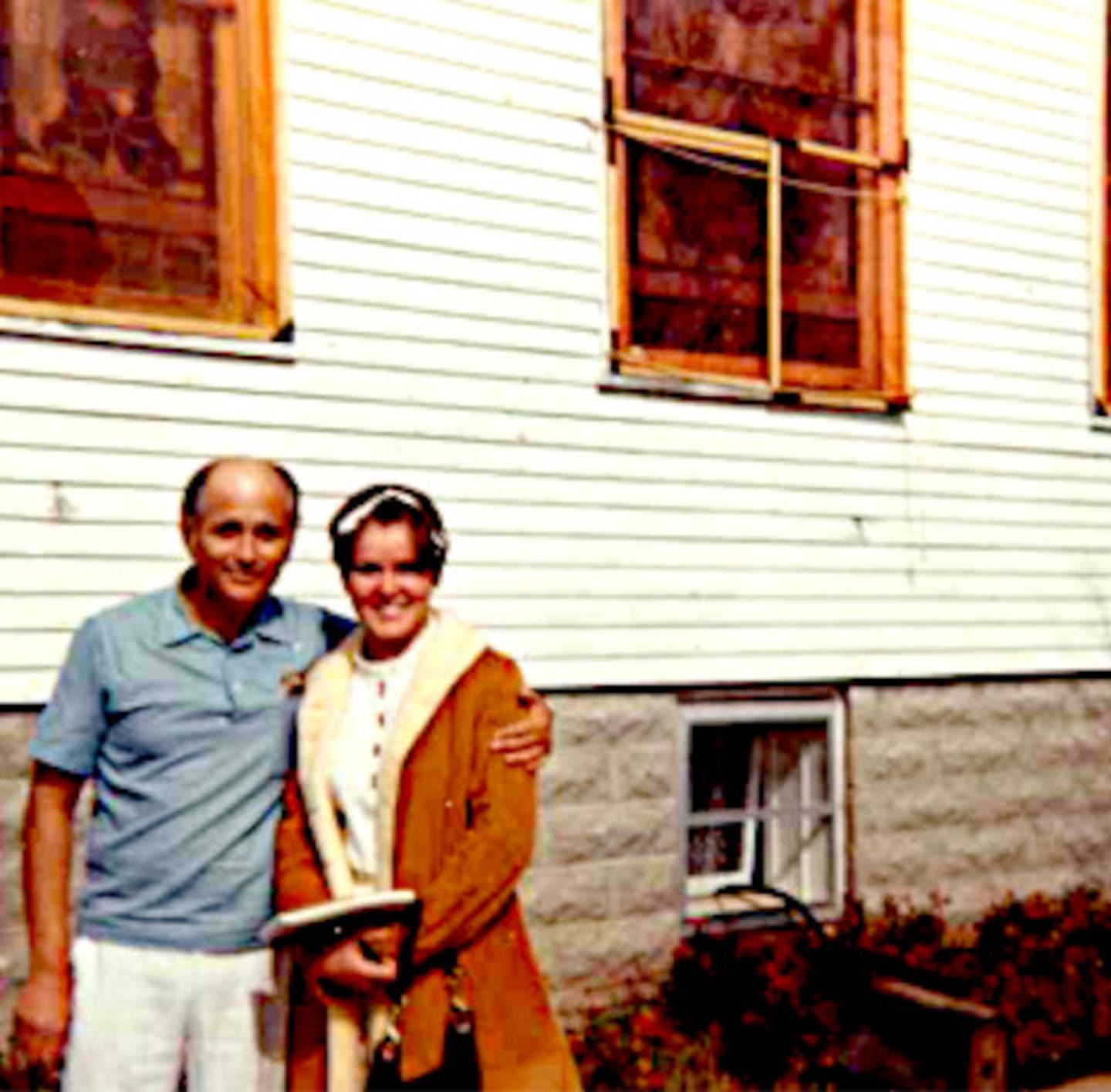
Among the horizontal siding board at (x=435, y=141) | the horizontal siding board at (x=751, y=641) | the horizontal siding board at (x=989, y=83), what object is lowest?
the horizontal siding board at (x=751, y=641)

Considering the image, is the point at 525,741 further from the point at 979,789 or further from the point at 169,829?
the point at 979,789

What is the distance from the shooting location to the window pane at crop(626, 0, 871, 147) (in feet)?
24.5

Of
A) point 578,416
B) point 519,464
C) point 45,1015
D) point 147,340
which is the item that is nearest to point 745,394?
point 578,416

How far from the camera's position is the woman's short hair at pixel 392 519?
3.68m

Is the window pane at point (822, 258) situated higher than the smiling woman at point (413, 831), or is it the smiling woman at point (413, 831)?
the window pane at point (822, 258)

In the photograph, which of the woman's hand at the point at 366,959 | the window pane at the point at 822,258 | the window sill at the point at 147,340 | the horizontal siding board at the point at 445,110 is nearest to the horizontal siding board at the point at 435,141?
the horizontal siding board at the point at 445,110

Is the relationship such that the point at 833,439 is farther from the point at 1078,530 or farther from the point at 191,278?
the point at 191,278

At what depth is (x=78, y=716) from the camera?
3766mm

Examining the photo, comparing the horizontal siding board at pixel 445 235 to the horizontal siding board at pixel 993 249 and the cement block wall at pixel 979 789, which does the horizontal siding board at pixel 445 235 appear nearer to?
the horizontal siding board at pixel 993 249

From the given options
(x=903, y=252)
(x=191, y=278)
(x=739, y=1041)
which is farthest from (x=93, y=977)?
(x=903, y=252)

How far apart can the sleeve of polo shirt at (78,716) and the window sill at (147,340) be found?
236 centimetres

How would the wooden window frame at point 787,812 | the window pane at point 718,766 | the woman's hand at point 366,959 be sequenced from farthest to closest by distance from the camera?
the window pane at point 718,766
the wooden window frame at point 787,812
the woman's hand at point 366,959

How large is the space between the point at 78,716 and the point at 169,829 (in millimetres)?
329

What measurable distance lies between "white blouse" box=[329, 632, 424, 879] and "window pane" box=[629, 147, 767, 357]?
12.8 feet
